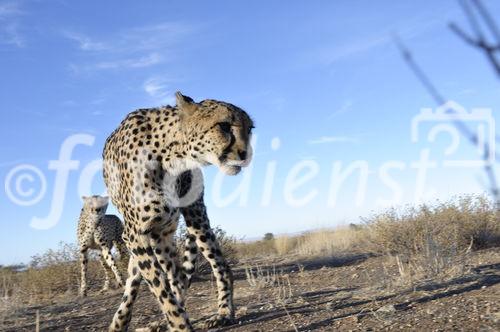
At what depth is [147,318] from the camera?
589 centimetres

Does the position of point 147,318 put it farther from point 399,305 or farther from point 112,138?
point 399,305

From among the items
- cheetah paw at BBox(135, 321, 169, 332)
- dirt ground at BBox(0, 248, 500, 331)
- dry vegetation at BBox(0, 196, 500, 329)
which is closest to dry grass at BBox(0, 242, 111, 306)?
dry vegetation at BBox(0, 196, 500, 329)

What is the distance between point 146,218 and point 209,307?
227cm

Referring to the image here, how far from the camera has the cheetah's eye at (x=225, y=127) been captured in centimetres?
429

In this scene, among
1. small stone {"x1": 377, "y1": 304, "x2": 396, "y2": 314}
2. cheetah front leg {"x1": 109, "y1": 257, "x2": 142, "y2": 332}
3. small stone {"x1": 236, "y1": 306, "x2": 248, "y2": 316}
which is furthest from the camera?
small stone {"x1": 236, "y1": 306, "x2": 248, "y2": 316}

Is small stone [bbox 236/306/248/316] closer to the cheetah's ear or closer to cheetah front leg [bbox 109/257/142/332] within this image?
cheetah front leg [bbox 109/257/142/332]

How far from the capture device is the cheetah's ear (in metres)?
4.43

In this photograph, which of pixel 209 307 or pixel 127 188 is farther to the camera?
pixel 209 307

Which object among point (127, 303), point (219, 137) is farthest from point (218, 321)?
point (219, 137)

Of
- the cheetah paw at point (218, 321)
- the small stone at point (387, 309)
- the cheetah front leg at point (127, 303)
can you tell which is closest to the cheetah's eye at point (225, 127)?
the cheetah front leg at point (127, 303)

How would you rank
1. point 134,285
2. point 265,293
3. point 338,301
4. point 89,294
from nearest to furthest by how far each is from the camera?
point 134,285
point 338,301
point 265,293
point 89,294

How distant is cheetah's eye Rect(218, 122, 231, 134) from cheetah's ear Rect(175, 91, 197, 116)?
284mm

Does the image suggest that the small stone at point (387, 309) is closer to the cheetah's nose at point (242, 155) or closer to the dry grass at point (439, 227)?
the cheetah's nose at point (242, 155)

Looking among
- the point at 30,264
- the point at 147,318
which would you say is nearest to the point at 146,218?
the point at 147,318
